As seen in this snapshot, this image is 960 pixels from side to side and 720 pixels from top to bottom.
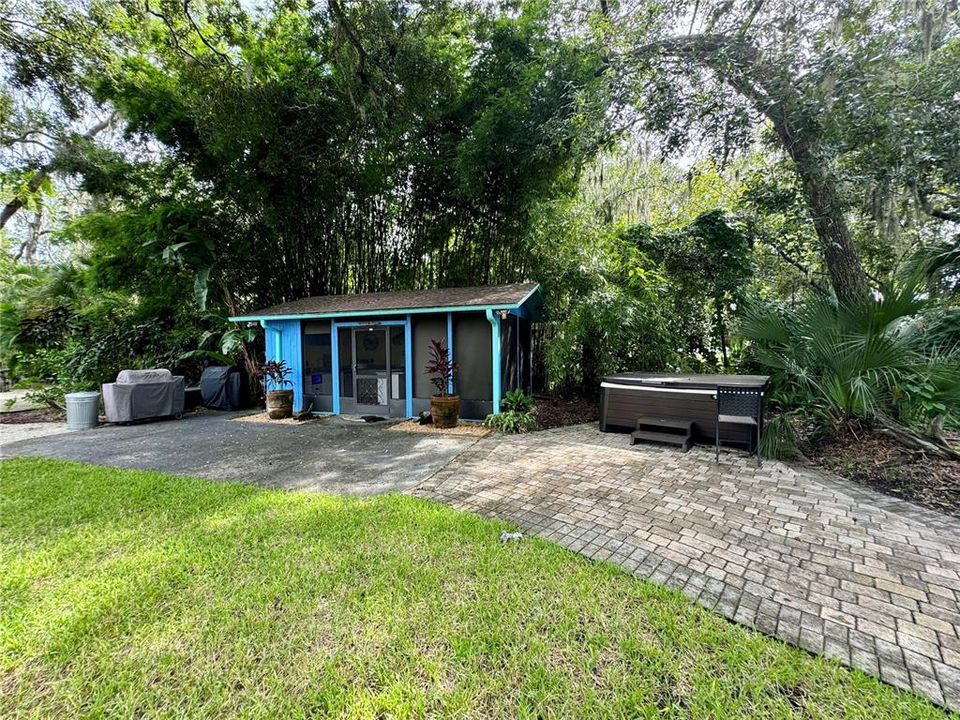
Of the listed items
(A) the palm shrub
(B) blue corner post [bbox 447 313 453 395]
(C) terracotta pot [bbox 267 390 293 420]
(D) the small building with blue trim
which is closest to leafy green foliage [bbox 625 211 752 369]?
(D) the small building with blue trim

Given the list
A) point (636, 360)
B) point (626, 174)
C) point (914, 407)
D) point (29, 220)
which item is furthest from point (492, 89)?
point (29, 220)

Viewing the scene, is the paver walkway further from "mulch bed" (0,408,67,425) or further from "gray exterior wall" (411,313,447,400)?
"mulch bed" (0,408,67,425)

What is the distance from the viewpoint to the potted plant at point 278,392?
7.89 meters

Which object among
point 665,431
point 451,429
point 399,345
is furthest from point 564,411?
point 399,345

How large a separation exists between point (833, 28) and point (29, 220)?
27753mm

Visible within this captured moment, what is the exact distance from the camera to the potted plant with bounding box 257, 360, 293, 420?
25.9 ft

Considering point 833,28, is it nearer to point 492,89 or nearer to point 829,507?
point 492,89

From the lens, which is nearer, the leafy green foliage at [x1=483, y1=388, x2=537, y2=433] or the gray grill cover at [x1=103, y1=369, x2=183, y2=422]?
the leafy green foliage at [x1=483, y1=388, x2=537, y2=433]

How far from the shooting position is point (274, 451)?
5426 mm

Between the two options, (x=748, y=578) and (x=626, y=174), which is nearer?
(x=748, y=578)

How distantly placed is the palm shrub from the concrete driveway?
4.23 m

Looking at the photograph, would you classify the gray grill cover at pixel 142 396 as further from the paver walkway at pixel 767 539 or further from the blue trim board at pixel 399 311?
the paver walkway at pixel 767 539

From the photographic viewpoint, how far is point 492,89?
7.78 meters

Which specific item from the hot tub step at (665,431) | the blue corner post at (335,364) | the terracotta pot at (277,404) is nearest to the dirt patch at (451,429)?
the blue corner post at (335,364)
